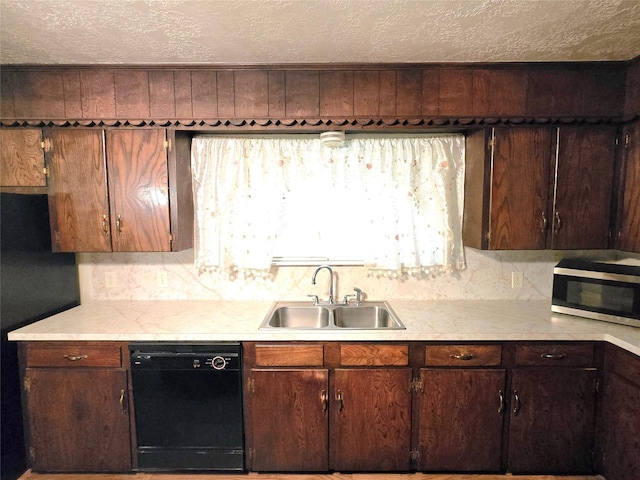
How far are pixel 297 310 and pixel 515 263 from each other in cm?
156

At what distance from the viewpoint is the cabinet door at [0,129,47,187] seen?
1.98 metres

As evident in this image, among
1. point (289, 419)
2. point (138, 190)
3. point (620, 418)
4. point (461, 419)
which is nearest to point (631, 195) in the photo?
point (620, 418)

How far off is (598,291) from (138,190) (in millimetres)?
2750

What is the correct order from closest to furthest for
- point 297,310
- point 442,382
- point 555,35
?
1. point 555,35
2. point 442,382
3. point 297,310

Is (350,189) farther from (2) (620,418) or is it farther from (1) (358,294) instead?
(2) (620,418)

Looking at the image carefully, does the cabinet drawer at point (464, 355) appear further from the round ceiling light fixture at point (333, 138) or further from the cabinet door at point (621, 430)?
the round ceiling light fixture at point (333, 138)

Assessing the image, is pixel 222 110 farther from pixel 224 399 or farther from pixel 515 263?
pixel 515 263

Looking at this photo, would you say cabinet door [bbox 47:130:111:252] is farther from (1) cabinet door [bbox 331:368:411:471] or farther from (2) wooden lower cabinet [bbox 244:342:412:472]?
(1) cabinet door [bbox 331:368:411:471]

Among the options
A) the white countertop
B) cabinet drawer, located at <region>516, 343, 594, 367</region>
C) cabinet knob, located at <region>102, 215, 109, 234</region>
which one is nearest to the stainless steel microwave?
the white countertop

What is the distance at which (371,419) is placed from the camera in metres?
1.87

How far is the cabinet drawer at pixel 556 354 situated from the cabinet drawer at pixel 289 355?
108 cm

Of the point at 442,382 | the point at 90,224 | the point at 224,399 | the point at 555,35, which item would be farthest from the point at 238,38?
the point at 442,382

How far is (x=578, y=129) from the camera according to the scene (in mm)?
1988

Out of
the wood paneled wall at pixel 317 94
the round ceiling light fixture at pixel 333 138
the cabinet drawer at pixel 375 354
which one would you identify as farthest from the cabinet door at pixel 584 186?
the round ceiling light fixture at pixel 333 138
